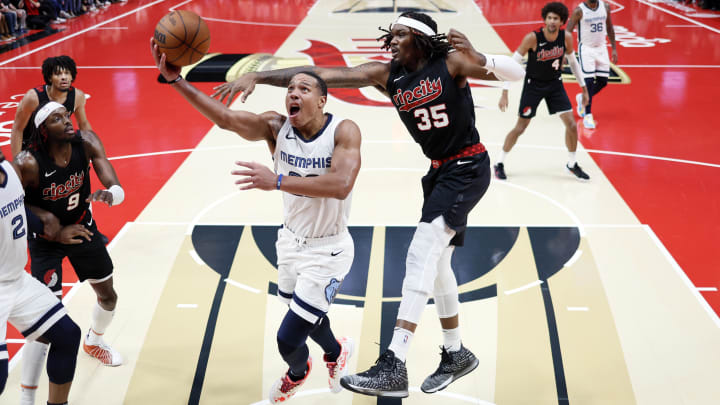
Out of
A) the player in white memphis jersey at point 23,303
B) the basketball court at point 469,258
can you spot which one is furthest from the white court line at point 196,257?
the player in white memphis jersey at point 23,303

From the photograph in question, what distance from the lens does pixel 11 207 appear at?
411 centimetres

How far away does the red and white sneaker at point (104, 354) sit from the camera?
5402mm

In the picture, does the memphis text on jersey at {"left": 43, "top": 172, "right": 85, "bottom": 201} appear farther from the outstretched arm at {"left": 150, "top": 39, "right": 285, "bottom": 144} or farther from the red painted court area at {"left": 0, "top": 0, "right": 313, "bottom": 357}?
the red painted court area at {"left": 0, "top": 0, "right": 313, "bottom": 357}

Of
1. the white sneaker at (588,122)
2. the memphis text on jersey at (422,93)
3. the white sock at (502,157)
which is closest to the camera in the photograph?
the memphis text on jersey at (422,93)

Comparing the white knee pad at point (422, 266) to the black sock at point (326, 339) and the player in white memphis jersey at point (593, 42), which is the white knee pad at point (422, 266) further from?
the player in white memphis jersey at point (593, 42)

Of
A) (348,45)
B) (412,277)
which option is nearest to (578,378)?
(412,277)

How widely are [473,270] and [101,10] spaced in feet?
65.2

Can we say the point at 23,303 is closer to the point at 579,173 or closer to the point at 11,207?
the point at 11,207

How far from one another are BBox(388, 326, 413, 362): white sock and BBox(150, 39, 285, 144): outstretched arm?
60.1 inches

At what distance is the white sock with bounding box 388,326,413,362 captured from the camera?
446 cm

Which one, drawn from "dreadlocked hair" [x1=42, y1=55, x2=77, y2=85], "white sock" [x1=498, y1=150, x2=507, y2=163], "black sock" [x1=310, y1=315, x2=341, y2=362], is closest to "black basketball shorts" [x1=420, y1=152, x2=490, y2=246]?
"black sock" [x1=310, y1=315, x2=341, y2=362]

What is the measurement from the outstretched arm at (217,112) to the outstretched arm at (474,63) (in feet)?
4.04

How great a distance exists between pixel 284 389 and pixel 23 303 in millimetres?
1739

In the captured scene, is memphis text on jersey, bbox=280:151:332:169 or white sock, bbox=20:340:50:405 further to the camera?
white sock, bbox=20:340:50:405
